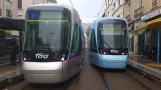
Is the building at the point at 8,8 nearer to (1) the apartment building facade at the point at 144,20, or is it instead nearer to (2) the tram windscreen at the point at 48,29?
(1) the apartment building facade at the point at 144,20

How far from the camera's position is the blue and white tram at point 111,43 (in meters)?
14.6

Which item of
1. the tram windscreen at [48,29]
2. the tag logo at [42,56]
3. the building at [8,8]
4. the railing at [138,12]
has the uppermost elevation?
the building at [8,8]

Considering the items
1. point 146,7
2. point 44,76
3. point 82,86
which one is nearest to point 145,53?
point 146,7

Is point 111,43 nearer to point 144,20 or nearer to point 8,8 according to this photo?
point 144,20

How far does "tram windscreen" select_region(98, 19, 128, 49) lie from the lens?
14883mm

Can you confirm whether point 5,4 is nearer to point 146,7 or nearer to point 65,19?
point 146,7

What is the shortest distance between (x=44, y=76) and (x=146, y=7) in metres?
18.2

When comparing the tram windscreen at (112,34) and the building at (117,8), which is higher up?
the building at (117,8)

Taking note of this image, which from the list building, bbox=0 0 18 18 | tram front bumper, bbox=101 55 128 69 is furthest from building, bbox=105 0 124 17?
tram front bumper, bbox=101 55 128 69

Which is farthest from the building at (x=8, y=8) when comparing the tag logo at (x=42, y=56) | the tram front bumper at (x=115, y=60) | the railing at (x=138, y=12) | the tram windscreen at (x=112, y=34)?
the tag logo at (x=42, y=56)

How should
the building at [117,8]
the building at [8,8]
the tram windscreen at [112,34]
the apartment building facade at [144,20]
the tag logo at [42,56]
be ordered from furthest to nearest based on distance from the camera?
1. the building at [117,8]
2. the building at [8,8]
3. the apartment building facade at [144,20]
4. the tram windscreen at [112,34]
5. the tag logo at [42,56]

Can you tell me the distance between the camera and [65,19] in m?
9.98

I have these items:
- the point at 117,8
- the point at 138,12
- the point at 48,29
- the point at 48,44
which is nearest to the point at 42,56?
the point at 48,44

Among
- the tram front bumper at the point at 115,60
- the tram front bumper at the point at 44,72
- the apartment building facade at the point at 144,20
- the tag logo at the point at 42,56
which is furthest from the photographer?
the apartment building facade at the point at 144,20
